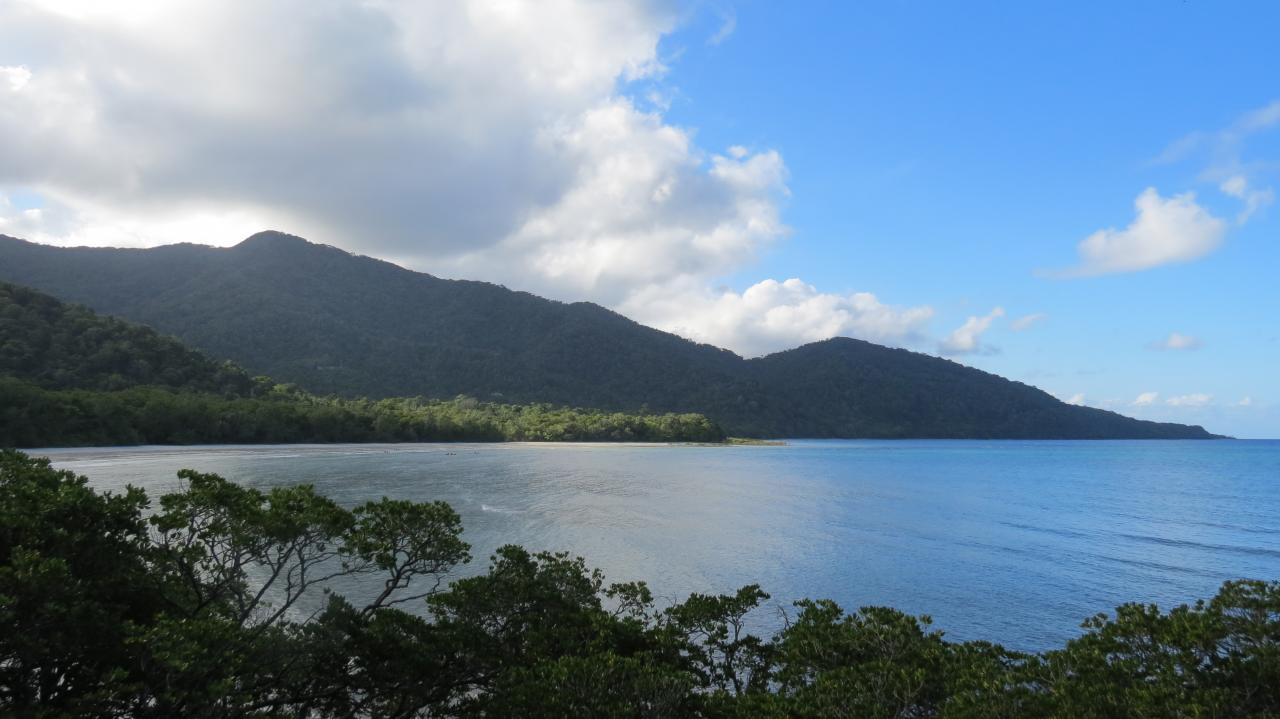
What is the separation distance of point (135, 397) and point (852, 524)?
50293 mm

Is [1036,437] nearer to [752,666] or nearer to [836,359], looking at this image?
[836,359]

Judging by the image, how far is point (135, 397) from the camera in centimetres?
5150

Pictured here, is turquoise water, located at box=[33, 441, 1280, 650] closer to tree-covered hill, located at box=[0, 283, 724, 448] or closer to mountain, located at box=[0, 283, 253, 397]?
tree-covered hill, located at box=[0, 283, 724, 448]

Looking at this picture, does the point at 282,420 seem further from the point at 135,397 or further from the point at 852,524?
the point at 852,524

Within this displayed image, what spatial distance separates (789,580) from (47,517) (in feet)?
59.2

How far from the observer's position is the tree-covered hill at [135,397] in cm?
4466

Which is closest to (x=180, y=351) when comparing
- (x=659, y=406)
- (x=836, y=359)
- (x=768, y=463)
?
(x=768, y=463)

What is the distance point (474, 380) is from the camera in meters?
121

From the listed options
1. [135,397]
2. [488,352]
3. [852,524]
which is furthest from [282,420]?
[488,352]

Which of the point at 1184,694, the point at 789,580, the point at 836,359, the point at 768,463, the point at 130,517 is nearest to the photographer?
the point at 1184,694

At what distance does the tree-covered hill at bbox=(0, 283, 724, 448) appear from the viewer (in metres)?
44.7

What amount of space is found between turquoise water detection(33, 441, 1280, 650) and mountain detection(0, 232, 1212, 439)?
166 ft

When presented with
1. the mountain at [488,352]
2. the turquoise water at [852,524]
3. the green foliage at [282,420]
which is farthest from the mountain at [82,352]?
the mountain at [488,352]

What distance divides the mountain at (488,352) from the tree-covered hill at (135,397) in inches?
838
